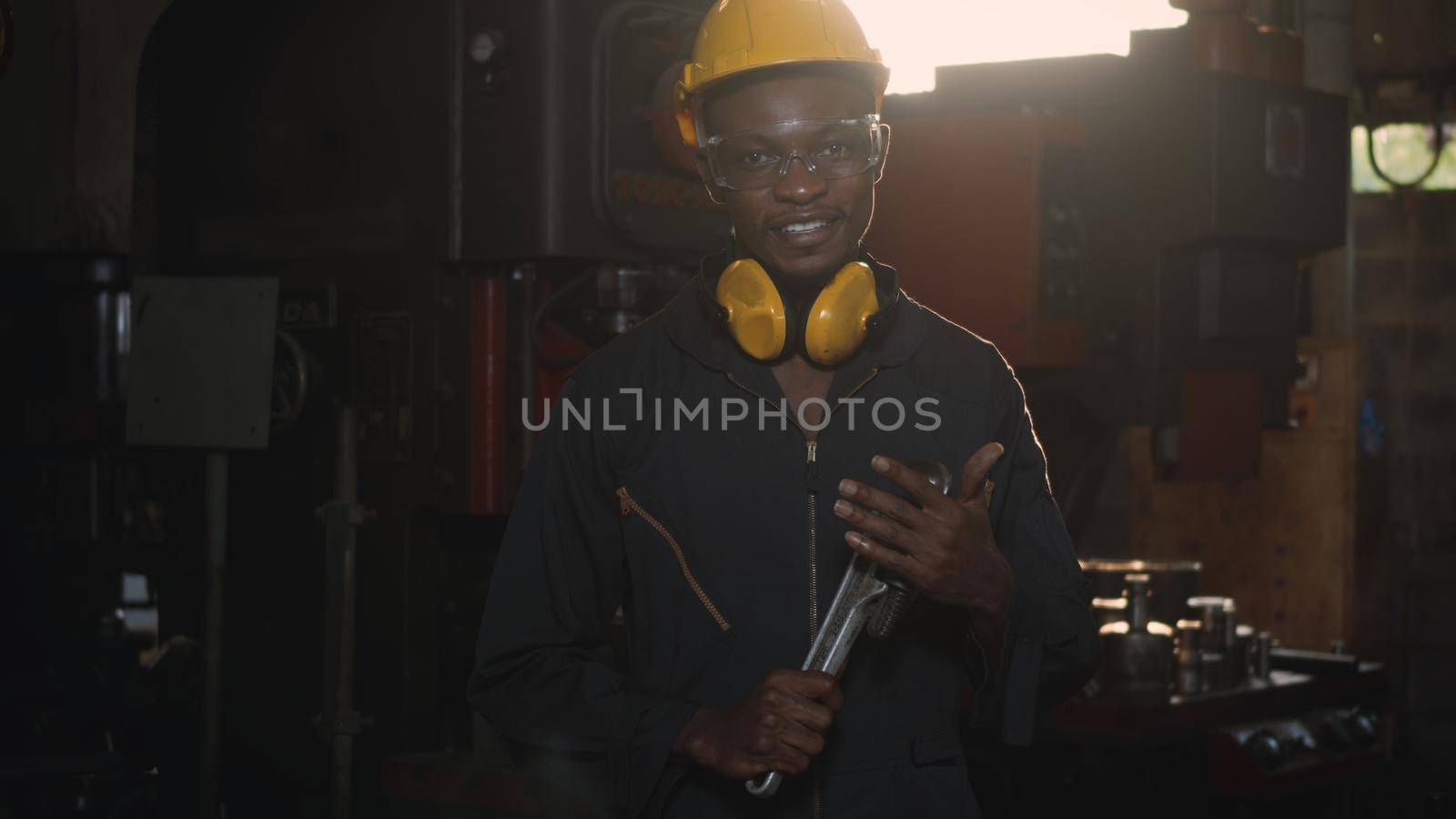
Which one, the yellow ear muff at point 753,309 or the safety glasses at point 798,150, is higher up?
the safety glasses at point 798,150

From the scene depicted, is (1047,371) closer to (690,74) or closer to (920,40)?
(920,40)

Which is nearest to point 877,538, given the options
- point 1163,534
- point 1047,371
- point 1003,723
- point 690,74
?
point 1003,723

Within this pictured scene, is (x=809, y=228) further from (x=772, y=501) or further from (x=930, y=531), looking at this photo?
(x=930, y=531)

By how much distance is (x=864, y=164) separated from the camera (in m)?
2.05

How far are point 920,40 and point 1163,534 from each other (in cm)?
195

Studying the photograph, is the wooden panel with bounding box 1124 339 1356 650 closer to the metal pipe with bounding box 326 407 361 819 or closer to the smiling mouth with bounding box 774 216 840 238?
the metal pipe with bounding box 326 407 361 819

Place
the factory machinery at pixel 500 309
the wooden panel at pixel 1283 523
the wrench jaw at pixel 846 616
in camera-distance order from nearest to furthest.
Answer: the wrench jaw at pixel 846 616 → the factory machinery at pixel 500 309 → the wooden panel at pixel 1283 523

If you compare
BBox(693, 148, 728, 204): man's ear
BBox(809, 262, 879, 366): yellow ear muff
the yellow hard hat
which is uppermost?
the yellow hard hat

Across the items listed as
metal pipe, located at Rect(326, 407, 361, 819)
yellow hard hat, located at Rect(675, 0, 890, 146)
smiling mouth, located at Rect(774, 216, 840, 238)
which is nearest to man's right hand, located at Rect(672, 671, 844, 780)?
smiling mouth, located at Rect(774, 216, 840, 238)

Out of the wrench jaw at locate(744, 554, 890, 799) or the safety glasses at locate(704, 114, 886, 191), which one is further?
the safety glasses at locate(704, 114, 886, 191)

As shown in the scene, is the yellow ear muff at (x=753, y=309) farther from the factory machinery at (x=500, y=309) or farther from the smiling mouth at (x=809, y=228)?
the factory machinery at (x=500, y=309)

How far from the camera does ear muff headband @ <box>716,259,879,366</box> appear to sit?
6.57ft

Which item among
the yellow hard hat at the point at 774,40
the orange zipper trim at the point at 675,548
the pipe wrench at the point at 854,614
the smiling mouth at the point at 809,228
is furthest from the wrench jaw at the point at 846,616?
the yellow hard hat at the point at 774,40

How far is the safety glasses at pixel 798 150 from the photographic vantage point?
79.8 inches
